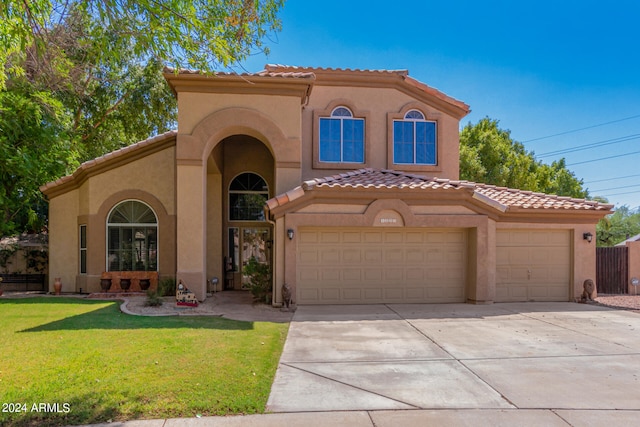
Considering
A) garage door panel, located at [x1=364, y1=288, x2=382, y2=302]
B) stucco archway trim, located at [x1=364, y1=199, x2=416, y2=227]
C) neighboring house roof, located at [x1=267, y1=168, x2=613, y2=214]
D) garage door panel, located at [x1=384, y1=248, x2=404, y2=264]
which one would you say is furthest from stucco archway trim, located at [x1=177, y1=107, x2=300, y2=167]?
garage door panel, located at [x1=364, y1=288, x2=382, y2=302]

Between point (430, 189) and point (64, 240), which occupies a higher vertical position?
point (430, 189)

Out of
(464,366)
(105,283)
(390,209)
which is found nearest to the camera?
(464,366)

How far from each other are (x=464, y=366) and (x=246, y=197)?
11350mm

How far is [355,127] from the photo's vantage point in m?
14.9

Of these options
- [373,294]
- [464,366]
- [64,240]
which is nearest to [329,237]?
[373,294]

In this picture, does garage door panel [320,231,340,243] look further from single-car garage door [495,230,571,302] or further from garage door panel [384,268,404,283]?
single-car garage door [495,230,571,302]

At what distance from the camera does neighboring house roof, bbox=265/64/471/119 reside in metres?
14.7

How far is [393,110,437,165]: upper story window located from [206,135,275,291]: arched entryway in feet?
16.5

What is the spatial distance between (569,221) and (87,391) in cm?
1352

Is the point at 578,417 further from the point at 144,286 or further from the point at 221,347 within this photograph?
the point at 144,286

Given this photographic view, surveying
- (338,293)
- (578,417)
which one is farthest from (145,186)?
(578,417)

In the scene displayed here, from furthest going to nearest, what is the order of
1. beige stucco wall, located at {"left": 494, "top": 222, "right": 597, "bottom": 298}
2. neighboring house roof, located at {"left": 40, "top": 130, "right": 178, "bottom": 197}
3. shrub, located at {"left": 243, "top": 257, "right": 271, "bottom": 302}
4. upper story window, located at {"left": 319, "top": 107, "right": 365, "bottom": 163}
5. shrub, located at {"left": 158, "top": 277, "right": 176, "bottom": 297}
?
upper story window, located at {"left": 319, "top": 107, "right": 365, "bottom": 163}, neighboring house roof, located at {"left": 40, "top": 130, "right": 178, "bottom": 197}, shrub, located at {"left": 158, "top": 277, "right": 176, "bottom": 297}, beige stucco wall, located at {"left": 494, "top": 222, "right": 597, "bottom": 298}, shrub, located at {"left": 243, "top": 257, "right": 271, "bottom": 302}

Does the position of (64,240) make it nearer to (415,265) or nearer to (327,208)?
(327,208)

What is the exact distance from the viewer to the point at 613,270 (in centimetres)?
1523
